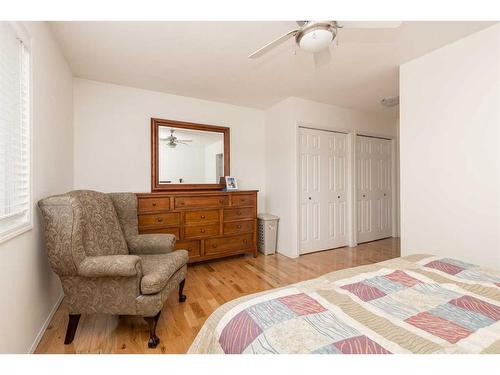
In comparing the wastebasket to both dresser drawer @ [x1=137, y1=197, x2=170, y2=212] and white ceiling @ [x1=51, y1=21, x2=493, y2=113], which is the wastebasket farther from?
white ceiling @ [x1=51, y1=21, x2=493, y2=113]

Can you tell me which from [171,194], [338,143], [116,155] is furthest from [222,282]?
[338,143]

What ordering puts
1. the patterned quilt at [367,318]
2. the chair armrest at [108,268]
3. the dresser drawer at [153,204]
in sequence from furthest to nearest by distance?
the dresser drawer at [153,204]
the chair armrest at [108,268]
the patterned quilt at [367,318]

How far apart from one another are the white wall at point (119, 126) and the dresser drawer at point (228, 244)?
109cm

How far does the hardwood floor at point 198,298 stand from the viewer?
1548 mm

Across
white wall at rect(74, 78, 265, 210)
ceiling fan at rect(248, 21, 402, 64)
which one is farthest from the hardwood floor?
ceiling fan at rect(248, 21, 402, 64)

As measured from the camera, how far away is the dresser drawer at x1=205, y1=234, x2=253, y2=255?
120 inches

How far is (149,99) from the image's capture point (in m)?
3.05

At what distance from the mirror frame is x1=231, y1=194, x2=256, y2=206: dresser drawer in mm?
360

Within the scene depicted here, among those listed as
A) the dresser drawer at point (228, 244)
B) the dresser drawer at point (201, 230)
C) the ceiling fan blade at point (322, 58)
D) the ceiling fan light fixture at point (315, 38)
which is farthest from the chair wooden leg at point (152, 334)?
the ceiling fan blade at point (322, 58)

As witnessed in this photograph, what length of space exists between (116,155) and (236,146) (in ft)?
5.40

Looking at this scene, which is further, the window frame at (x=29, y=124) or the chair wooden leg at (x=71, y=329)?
the chair wooden leg at (x=71, y=329)

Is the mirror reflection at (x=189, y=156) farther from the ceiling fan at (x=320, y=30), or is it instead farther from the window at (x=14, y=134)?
the ceiling fan at (x=320, y=30)

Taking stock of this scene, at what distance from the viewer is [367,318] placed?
810mm
